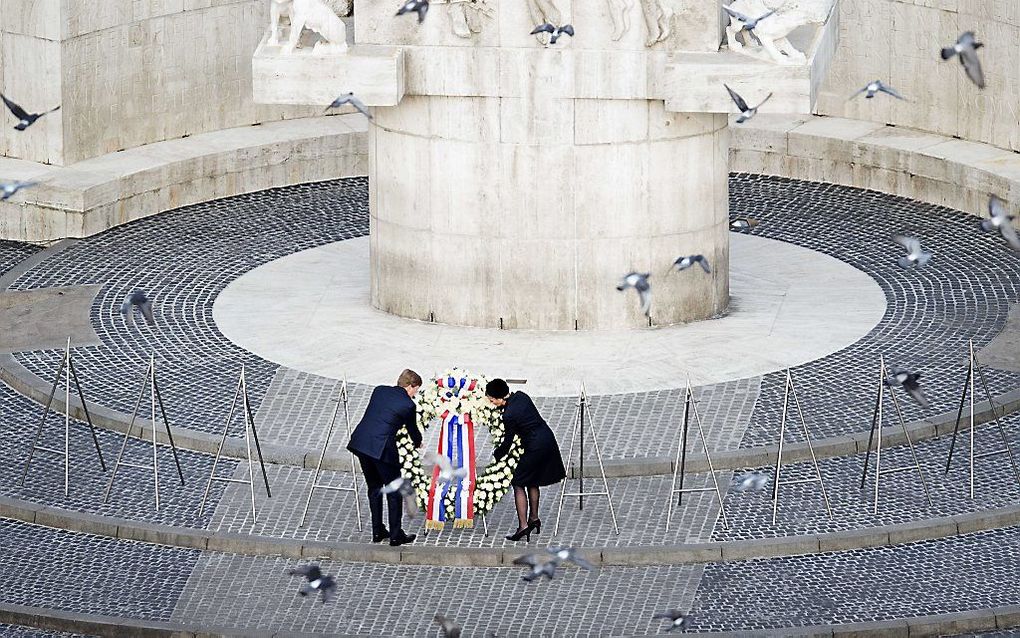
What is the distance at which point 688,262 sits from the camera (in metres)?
25.1

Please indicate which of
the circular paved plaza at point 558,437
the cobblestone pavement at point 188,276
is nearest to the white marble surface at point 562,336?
the circular paved plaza at point 558,437

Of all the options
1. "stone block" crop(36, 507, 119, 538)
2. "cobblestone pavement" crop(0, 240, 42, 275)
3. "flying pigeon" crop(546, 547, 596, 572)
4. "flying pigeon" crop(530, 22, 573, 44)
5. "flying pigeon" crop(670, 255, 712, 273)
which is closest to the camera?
"flying pigeon" crop(546, 547, 596, 572)

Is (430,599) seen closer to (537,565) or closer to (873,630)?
(537,565)

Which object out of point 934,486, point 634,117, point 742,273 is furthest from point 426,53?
point 934,486

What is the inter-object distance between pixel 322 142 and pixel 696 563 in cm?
1401

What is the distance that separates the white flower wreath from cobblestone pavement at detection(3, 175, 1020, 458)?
2103 millimetres

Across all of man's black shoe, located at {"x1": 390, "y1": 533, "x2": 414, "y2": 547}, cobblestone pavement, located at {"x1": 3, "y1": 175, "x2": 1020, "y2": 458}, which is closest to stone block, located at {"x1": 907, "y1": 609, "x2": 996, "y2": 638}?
cobblestone pavement, located at {"x1": 3, "y1": 175, "x2": 1020, "y2": 458}

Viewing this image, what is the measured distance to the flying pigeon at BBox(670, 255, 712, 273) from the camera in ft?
81.3

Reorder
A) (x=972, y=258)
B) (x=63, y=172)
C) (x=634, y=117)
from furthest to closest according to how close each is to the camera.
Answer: (x=63, y=172) → (x=972, y=258) → (x=634, y=117)

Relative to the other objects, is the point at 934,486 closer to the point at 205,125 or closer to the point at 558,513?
the point at 558,513

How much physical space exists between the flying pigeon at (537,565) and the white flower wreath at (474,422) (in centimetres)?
86

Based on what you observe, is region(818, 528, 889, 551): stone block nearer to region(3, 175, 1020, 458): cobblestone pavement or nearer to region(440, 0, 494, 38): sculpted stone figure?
region(3, 175, 1020, 458): cobblestone pavement

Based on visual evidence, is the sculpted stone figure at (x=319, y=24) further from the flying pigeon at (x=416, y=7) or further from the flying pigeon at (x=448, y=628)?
the flying pigeon at (x=448, y=628)

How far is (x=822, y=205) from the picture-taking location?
31.7 m
